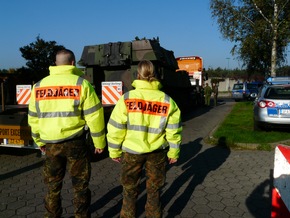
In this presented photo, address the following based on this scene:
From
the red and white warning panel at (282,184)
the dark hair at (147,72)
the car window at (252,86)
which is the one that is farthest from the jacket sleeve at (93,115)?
the car window at (252,86)

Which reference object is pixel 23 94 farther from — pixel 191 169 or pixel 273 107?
pixel 273 107

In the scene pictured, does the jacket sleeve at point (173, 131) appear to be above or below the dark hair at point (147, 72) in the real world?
below

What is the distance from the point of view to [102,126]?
3363 millimetres

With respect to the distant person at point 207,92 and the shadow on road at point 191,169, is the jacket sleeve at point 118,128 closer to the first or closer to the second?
the shadow on road at point 191,169

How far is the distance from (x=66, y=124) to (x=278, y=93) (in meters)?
7.30

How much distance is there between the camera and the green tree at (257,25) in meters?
18.7

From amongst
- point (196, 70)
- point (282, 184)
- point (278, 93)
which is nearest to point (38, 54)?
point (196, 70)

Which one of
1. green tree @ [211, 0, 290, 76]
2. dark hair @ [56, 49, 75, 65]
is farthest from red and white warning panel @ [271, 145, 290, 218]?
green tree @ [211, 0, 290, 76]

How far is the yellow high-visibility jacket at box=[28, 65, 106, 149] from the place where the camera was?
3.20 metres

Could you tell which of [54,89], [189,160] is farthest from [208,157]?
[54,89]

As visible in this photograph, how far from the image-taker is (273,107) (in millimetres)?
8672

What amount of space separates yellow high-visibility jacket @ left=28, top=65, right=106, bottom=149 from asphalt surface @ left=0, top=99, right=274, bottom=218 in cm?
127

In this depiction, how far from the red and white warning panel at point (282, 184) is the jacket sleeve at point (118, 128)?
145cm

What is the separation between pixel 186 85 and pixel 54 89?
1334cm
